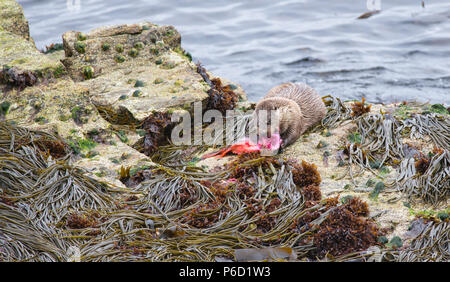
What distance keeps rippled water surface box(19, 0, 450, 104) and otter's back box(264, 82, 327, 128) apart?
3045 mm

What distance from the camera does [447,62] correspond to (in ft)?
37.2

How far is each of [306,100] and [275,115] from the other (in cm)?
76

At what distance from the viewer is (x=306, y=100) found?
6.82 metres

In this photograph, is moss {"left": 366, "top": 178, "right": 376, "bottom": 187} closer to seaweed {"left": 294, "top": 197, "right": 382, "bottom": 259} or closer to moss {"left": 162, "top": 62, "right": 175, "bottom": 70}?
seaweed {"left": 294, "top": 197, "right": 382, "bottom": 259}

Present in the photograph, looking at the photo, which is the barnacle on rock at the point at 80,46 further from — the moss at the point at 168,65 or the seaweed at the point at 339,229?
the seaweed at the point at 339,229

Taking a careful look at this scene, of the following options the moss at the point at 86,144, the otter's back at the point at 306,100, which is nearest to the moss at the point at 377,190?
the otter's back at the point at 306,100

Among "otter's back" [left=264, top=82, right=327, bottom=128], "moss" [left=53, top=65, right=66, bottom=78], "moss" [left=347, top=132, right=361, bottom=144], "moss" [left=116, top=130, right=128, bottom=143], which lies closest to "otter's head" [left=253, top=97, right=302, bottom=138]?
"otter's back" [left=264, top=82, right=327, bottom=128]

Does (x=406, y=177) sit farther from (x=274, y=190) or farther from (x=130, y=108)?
(x=130, y=108)

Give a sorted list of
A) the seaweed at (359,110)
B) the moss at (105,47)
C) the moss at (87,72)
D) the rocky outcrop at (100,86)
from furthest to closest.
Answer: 1. the moss at (105,47)
2. the moss at (87,72)
3. the seaweed at (359,110)
4. the rocky outcrop at (100,86)

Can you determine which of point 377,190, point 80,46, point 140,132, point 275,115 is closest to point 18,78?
point 80,46

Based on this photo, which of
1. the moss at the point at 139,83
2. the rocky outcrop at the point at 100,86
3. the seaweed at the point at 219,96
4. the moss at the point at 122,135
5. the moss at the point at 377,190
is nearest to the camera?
the moss at the point at 377,190

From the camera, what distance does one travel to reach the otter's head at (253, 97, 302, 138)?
20.2ft

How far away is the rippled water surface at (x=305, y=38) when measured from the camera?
10734 mm

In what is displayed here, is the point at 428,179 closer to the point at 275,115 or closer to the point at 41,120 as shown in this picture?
the point at 275,115
